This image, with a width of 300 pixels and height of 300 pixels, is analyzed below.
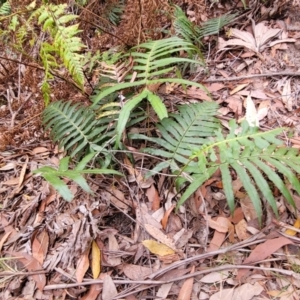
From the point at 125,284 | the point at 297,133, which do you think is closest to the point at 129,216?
the point at 125,284

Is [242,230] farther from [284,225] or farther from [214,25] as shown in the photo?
[214,25]

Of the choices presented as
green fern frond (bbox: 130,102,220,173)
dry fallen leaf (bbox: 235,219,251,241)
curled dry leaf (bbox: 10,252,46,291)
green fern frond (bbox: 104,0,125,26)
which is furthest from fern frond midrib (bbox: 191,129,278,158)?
green fern frond (bbox: 104,0,125,26)

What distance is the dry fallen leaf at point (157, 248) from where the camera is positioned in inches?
70.9

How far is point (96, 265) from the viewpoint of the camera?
185cm

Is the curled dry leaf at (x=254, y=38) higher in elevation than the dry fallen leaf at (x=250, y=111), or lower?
higher

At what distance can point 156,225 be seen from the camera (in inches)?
75.5

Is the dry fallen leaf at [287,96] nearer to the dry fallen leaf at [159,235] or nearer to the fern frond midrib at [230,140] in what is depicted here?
the fern frond midrib at [230,140]

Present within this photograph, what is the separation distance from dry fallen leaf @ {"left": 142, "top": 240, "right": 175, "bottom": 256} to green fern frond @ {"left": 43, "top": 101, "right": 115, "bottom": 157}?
0.60 metres

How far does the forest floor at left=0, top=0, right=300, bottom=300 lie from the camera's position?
1.72m

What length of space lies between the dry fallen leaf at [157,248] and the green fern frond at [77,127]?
595 mm

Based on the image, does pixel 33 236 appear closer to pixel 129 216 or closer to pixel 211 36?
pixel 129 216

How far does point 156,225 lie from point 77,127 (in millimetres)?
731

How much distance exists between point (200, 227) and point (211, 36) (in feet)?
4.94

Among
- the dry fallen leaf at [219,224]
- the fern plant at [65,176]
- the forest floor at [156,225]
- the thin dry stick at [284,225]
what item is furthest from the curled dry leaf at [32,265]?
the thin dry stick at [284,225]
